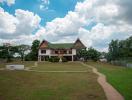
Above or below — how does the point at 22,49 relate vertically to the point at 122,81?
above

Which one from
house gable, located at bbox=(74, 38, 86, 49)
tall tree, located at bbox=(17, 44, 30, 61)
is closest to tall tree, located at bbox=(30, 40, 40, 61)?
tall tree, located at bbox=(17, 44, 30, 61)

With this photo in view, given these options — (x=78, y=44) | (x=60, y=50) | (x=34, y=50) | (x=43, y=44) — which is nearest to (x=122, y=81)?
(x=78, y=44)

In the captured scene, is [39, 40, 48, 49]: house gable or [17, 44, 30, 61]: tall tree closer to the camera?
[39, 40, 48, 49]: house gable

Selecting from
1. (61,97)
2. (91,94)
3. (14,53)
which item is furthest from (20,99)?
(14,53)

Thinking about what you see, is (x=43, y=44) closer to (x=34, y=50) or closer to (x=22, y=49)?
(x=34, y=50)

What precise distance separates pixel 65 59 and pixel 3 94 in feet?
209

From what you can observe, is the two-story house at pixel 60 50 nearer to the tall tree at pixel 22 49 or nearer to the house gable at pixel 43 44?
the house gable at pixel 43 44

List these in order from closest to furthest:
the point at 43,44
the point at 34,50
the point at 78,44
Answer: the point at 78,44
the point at 43,44
the point at 34,50

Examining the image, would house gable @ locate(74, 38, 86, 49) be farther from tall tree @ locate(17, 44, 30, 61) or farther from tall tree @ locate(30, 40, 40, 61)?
tall tree @ locate(17, 44, 30, 61)

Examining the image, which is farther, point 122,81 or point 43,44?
point 43,44

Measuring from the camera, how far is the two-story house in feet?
283

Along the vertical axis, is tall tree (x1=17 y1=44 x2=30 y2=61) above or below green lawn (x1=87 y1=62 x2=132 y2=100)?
above

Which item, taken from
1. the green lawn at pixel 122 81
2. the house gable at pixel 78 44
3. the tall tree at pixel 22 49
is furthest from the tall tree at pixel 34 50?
the green lawn at pixel 122 81

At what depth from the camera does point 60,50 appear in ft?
289
